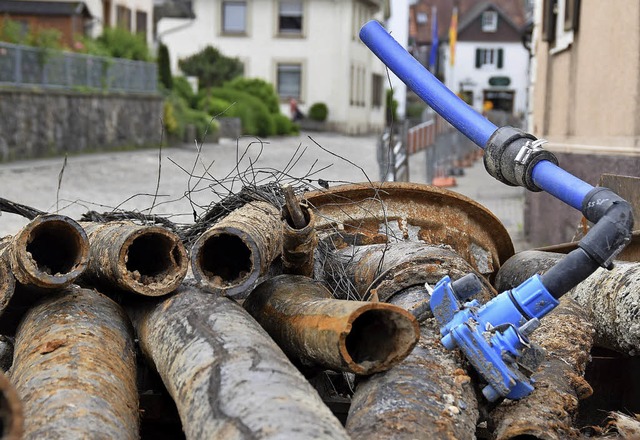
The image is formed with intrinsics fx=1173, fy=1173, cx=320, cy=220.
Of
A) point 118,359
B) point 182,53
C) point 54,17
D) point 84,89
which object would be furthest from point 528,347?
point 182,53

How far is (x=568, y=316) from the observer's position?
4.49m

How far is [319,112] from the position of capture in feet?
163

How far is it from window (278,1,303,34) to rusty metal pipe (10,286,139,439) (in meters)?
47.0

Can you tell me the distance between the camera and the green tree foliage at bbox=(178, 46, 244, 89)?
4556 centimetres

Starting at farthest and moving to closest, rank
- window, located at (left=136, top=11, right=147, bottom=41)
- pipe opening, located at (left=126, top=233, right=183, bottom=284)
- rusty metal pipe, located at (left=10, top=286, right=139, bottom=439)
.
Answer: window, located at (left=136, top=11, right=147, bottom=41), pipe opening, located at (left=126, top=233, right=183, bottom=284), rusty metal pipe, located at (left=10, top=286, right=139, bottom=439)

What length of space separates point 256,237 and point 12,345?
123 cm

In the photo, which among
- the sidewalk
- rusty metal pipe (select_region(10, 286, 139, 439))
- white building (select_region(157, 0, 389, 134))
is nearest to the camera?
rusty metal pipe (select_region(10, 286, 139, 439))

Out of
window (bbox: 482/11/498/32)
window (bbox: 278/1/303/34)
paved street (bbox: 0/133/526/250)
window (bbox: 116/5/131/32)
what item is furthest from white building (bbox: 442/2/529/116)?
paved street (bbox: 0/133/526/250)

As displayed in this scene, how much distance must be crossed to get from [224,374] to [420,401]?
613 mm

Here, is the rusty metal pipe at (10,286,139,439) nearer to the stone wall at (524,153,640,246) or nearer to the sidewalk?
the stone wall at (524,153,640,246)

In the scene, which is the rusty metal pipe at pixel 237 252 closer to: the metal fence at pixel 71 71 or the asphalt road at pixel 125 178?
the asphalt road at pixel 125 178

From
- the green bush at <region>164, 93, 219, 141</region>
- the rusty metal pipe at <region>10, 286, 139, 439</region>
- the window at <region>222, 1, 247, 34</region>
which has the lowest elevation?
the green bush at <region>164, 93, 219, 141</region>

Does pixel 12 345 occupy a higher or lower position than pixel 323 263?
lower

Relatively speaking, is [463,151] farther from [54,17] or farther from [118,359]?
[118,359]
